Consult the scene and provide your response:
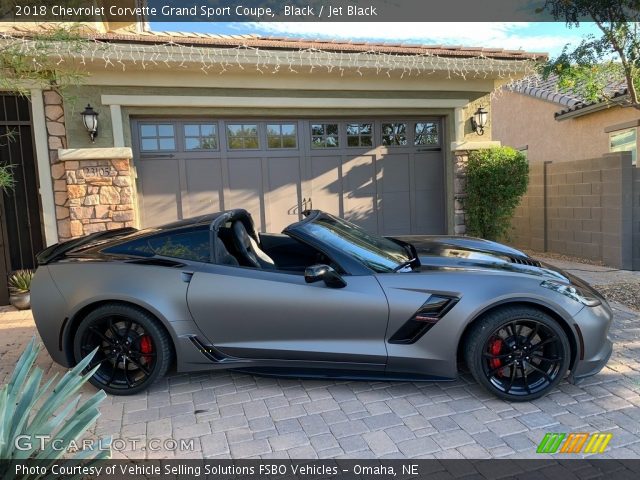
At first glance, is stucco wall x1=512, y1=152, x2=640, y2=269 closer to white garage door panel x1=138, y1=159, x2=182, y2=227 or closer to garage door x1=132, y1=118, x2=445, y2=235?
garage door x1=132, y1=118, x2=445, y2=235

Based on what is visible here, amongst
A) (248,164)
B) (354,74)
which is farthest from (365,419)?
(354,74)

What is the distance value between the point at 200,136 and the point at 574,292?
5623mm

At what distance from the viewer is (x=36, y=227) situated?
627 cm

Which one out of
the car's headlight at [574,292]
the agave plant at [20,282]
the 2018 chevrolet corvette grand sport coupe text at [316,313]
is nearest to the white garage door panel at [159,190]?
the agave plant at [20,282]

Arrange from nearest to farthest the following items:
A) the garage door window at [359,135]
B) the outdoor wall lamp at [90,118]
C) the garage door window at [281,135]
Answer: the outdoor wall lamp at [90,118], the garage door window at [281,135], the garage door window at [359,135]

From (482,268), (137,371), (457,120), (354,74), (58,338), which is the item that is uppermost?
(354,74)

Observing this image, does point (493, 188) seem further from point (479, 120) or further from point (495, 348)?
point (495, 348)

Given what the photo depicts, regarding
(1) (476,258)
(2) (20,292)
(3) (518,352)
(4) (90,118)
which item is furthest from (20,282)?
(3) (518,352)

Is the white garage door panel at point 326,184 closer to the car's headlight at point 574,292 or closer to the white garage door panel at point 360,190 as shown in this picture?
the white garage door panel at point 360,190

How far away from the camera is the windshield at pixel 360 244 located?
126 inches

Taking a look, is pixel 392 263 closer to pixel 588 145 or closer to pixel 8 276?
pixel 8 276

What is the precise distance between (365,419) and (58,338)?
2290 mm

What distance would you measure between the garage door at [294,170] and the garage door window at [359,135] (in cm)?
2

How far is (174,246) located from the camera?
10.9 feet
